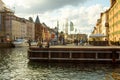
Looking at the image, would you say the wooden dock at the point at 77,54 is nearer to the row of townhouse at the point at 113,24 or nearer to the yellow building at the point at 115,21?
the row of townhouse at the point at 113,24

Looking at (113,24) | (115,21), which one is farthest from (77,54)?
(113,24)

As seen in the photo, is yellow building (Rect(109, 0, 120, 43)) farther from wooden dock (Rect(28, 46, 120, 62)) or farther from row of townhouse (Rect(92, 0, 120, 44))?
wooden dock (Rect(28, 46, 120, 62))

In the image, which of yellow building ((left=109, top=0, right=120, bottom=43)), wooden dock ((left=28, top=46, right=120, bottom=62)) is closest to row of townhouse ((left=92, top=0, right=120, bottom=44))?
yellow building ((left=109, top=0, right=120, bottom=43))

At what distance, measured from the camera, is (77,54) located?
64.6 metres

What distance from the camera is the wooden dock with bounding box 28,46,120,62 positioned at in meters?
63.2

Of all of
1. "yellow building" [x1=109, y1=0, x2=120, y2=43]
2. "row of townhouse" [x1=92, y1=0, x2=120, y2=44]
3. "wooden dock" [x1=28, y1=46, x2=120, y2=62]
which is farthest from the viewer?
"yellow building" [x1=109, y1=0, x2=120, y2=43]

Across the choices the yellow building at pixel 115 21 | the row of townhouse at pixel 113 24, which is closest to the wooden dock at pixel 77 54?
the row of townhouse at pixel 113 24

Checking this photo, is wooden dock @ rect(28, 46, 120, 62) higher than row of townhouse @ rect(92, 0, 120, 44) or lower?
lower

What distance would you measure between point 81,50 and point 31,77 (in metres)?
21.2

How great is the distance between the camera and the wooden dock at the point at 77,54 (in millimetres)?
63250

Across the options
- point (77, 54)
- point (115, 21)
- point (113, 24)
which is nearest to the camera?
point (77, 54)

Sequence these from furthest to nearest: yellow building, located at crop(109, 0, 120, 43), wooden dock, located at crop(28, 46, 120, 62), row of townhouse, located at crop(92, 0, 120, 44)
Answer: yellow building, located at crop(109, 0, 120, 43) < row of townhouse, located at crop(92, 0, 120, 44) < wooden dock, located at crop(28, 46, 120, 62)

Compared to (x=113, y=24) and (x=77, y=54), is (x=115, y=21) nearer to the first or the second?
(x=113, y=24)

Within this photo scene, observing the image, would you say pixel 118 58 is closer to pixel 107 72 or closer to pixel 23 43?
pixel 107 72
